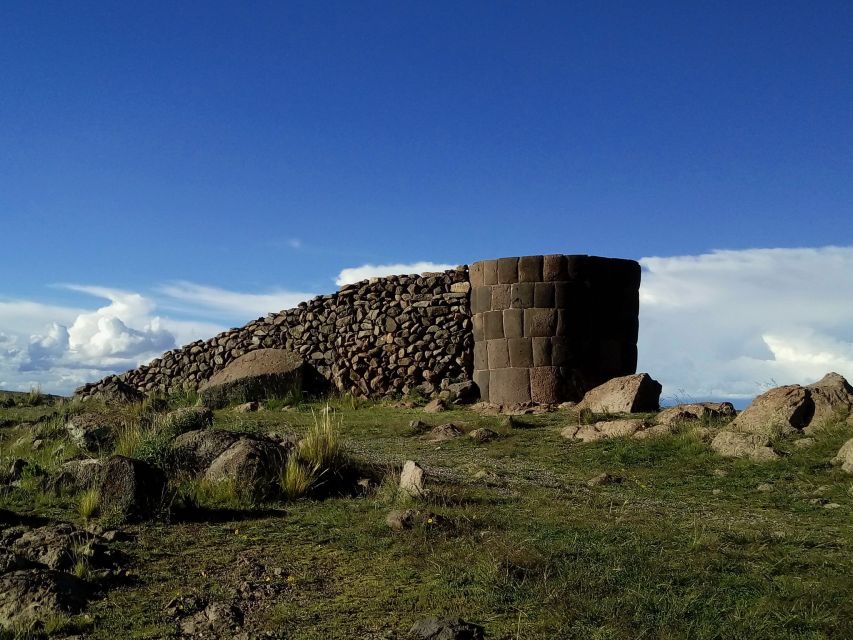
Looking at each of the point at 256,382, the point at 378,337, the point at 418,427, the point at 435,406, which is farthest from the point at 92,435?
the point at 378,337

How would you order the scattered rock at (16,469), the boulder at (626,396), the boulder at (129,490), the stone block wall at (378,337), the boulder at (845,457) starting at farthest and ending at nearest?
the stone block wall at (378,337), the boulder at (626,396), the boulder at (845,457), the scattered rock at (16,469), the boulder at (129,490)

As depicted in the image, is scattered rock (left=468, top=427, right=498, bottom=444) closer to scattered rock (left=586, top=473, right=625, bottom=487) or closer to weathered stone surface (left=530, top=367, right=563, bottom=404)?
scattered rock (left=586, top=473, right=625, bottom=487)

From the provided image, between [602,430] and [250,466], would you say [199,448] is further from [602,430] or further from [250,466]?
[602,430]

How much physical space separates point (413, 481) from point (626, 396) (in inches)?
243

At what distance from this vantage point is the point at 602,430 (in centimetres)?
1059

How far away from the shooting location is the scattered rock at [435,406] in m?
14.1

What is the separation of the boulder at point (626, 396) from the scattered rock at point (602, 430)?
66.1 inches

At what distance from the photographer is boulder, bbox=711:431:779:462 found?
8.91 m

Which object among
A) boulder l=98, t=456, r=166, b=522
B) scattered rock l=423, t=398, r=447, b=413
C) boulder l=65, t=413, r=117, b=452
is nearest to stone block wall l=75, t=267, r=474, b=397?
scattered rock l=423, t=398, r=447, b=413

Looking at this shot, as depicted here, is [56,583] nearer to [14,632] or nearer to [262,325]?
[14,632]

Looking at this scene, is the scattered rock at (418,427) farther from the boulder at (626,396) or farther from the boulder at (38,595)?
the boulder at (38,595)

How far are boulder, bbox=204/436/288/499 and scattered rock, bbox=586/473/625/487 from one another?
2793mm

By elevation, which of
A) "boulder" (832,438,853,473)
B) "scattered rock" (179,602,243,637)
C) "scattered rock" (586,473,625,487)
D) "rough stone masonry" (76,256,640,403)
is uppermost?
"rough stone masonry" (76,256,640,403)

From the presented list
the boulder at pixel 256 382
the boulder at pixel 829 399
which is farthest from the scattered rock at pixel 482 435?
the boulder at pixel 256 382
